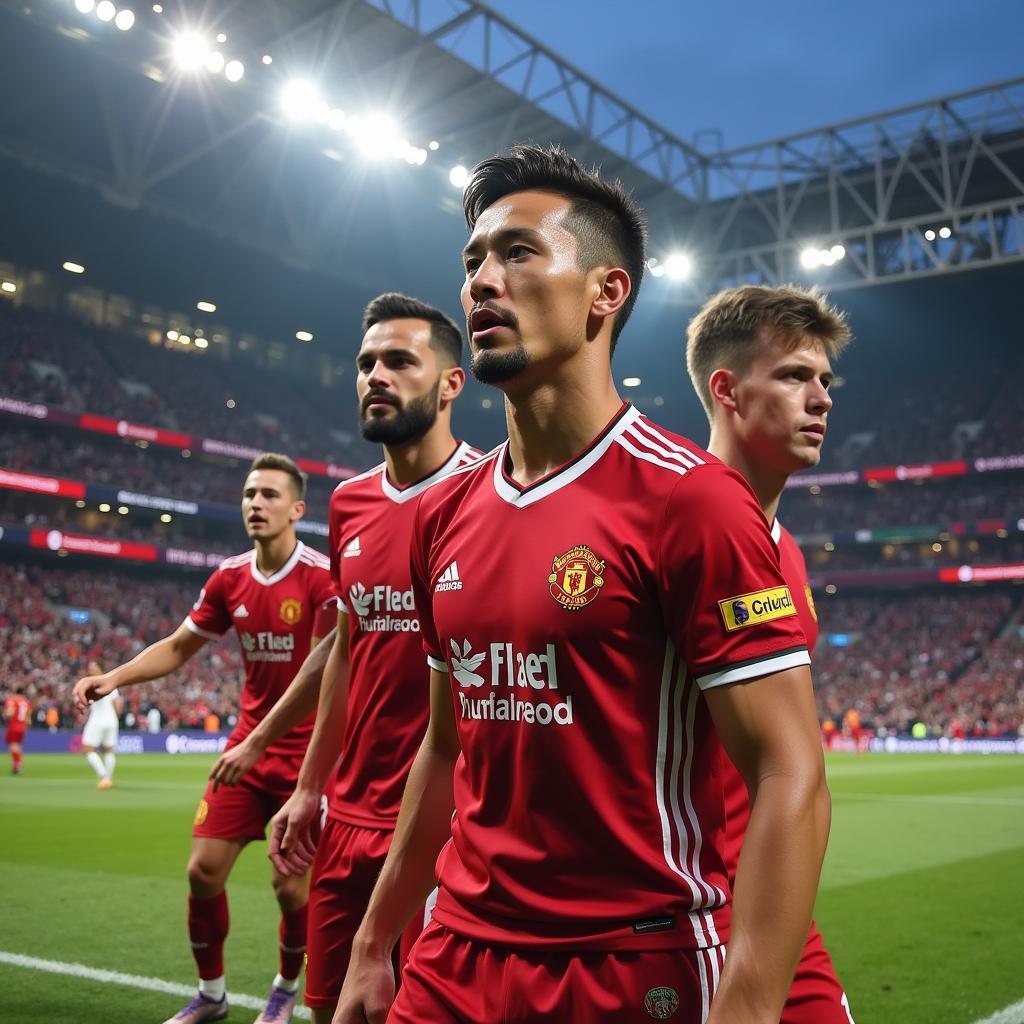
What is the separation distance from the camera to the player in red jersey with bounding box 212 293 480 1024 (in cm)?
402

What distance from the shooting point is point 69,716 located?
30969 mm

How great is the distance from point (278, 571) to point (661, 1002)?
5107mm

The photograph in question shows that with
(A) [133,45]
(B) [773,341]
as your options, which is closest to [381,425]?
(B) [773,341]

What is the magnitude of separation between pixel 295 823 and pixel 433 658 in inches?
61.0

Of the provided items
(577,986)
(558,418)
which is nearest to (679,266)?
(558,418)

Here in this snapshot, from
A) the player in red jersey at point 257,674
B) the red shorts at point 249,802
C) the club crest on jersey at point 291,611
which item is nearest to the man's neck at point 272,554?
the player in red jersey at point 257,674

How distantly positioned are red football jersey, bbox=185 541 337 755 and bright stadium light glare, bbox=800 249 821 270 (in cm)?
3267

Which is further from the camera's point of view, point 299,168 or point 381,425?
point 299,168

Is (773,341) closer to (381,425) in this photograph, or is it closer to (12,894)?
(381,425)

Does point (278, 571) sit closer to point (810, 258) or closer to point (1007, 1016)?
point (1007, 1016)

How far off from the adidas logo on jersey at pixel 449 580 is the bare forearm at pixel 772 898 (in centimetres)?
76

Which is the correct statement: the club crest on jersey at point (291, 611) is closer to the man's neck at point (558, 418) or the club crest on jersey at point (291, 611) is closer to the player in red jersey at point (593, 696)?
the player in red jersey at point (593, 696)

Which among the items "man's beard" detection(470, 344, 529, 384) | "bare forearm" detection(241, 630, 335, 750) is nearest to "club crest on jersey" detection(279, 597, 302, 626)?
"bare forearm" detection(241, 630, 335, 750)

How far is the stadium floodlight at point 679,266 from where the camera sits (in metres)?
39.5
